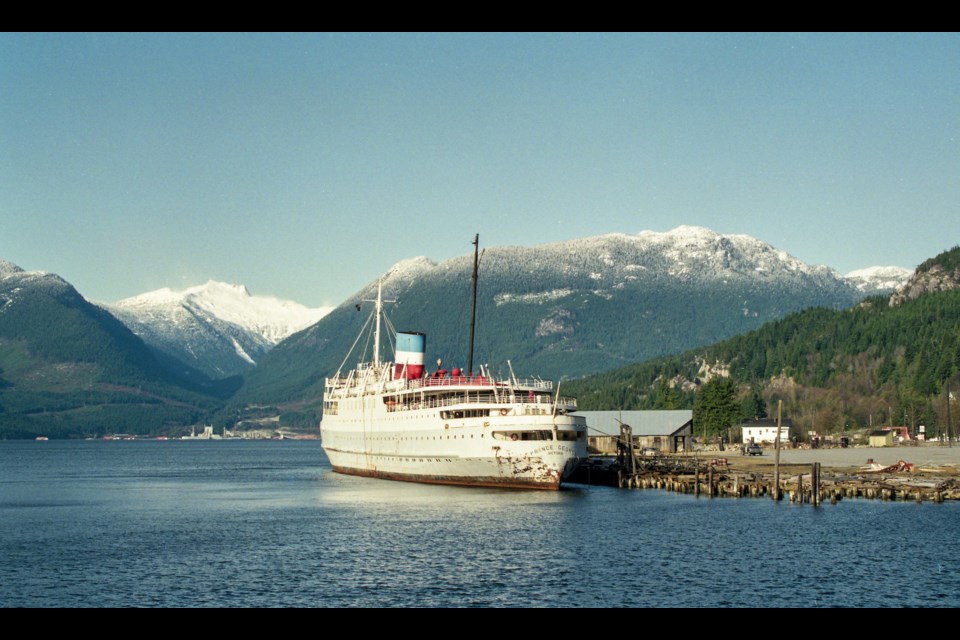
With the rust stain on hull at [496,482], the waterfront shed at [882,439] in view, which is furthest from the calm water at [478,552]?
the waterfront shed at [882,439]

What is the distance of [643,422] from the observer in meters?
163

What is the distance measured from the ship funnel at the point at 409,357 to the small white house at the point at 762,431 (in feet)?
321

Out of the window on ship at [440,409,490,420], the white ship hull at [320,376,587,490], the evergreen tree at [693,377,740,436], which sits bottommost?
the white ship hull at [320,376,587,490]

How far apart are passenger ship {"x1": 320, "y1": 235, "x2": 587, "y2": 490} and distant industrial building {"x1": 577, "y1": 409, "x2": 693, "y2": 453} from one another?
5312 cm

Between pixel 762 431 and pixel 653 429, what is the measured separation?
133ft

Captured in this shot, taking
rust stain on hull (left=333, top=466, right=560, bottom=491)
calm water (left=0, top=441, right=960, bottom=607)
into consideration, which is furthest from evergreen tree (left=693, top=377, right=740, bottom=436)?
rust stain on hull (left=333, top=466, right=560, bottom=491)

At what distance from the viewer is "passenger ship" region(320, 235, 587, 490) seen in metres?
86.7

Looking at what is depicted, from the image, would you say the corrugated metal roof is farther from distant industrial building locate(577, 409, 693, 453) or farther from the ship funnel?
the ship funnel

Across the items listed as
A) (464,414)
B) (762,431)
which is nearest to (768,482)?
(464,414)

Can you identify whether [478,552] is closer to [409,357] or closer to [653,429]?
[409,357]

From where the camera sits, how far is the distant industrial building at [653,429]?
15475 centimetres
